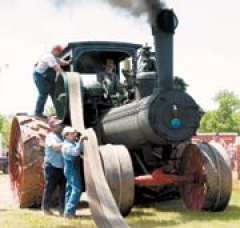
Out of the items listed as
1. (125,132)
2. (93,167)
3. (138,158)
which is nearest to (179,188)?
(138,158)

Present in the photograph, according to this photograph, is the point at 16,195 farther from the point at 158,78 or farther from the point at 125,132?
the point at 158,78

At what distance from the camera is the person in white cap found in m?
6.40

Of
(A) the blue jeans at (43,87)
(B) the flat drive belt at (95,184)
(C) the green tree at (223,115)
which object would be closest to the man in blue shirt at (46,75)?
(A) the blue jeans at (43,87)

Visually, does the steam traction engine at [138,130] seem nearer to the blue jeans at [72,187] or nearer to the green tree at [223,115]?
the blue jeans at [72,187]

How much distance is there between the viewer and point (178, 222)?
5.92m

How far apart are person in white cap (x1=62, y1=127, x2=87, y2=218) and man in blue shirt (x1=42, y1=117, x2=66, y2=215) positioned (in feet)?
0.98

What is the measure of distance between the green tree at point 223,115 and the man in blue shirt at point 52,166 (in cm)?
6605

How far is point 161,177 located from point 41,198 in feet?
6.50

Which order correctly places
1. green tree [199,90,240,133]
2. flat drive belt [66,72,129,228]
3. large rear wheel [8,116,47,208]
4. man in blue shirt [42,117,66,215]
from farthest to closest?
green tree [199,90,240,133], large rear wheel [8,116,47,208], man in blue shirt [42,117,66,215], flat drive belt [66,72,129,228]

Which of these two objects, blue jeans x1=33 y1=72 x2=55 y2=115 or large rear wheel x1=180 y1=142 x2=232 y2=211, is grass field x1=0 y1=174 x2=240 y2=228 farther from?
blue jeans x1=33 y1=72 x2=55 y2=115

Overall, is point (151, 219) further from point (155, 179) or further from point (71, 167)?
point (71, 167)

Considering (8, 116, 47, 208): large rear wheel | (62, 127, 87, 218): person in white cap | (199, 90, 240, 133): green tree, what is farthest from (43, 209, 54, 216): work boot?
(199, 90, 240, 133): green tree

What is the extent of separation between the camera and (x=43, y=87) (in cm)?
816

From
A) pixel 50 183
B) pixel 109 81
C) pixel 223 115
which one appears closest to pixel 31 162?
pixel 50 183
